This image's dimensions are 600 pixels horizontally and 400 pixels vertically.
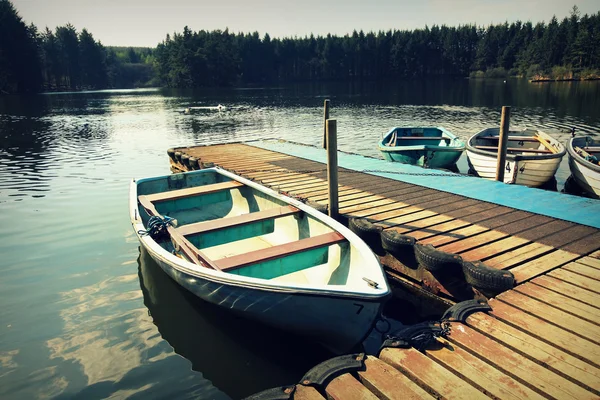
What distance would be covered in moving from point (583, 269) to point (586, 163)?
342 inches

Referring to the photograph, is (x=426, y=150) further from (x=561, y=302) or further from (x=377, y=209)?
(x=561, y=302)

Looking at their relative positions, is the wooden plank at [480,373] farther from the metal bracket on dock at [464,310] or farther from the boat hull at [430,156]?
the boat hull at [430,156]

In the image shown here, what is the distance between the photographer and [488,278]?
5.32m

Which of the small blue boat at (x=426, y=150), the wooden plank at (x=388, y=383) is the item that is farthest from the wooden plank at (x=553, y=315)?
the small blue boat at (x=426, y=150)

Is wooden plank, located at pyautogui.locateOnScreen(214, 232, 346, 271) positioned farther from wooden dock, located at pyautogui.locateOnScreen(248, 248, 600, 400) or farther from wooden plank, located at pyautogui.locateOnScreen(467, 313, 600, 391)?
wooden plank, located at pyautogui.locateOnScreen(467, 313, 600, 391)

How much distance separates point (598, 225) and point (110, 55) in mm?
173826

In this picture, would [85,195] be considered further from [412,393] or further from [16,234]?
[412,393]

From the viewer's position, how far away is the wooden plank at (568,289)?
16.1 feet

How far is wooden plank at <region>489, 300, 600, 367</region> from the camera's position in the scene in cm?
397

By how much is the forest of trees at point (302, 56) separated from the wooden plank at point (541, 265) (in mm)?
101699

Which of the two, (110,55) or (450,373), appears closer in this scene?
(450,373)

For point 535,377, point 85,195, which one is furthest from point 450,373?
point 85,195

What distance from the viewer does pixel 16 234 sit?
36.8ft

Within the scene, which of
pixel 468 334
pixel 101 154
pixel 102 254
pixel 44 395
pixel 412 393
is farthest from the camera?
pixel 101 154
